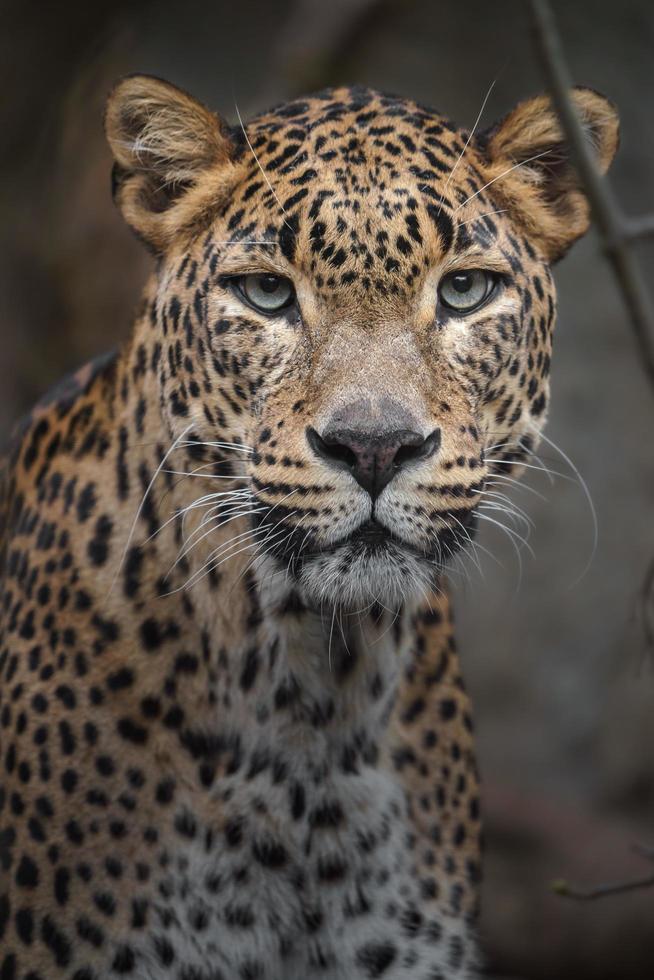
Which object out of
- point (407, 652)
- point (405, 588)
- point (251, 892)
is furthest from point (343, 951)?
point (405, 588)

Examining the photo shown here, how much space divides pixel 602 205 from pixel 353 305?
6.49ft

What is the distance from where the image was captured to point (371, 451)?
3.88 metres

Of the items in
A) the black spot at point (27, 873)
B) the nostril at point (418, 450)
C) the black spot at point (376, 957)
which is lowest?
the black spot at point (376, 957)

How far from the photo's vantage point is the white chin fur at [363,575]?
415 cm

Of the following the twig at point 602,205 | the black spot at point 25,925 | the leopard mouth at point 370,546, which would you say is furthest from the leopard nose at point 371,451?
the black spot at point 25,925

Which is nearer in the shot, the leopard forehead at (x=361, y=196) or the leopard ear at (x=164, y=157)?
the leopard forehead at (x=361, y=196)

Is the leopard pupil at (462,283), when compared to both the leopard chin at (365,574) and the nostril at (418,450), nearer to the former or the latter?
the nostril at (418,450)

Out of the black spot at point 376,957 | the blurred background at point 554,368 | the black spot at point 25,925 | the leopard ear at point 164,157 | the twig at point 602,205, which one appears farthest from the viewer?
the blurred background at point 554,368

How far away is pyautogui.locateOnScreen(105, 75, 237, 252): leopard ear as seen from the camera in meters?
4.63

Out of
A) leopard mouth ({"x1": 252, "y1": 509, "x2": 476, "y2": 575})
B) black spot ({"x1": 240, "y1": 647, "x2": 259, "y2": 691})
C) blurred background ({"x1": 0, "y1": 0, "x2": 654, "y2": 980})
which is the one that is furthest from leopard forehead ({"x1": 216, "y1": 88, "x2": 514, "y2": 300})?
blurred background ({"x1": 0, "y1": 0, "x2": 654, "y2": 980})

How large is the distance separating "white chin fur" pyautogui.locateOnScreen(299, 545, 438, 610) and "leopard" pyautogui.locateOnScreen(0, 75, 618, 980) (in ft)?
0.04

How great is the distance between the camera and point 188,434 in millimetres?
4590

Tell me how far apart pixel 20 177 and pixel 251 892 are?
12.9 m

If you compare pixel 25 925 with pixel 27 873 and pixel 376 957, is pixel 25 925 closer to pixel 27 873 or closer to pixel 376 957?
pixel 27 873
